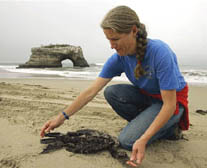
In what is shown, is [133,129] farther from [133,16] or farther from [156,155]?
[133,16]

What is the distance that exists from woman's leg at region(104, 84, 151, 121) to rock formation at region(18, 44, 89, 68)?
26471 mm

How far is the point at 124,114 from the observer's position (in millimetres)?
2307

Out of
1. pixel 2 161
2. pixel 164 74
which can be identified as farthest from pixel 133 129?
pixel 2 161

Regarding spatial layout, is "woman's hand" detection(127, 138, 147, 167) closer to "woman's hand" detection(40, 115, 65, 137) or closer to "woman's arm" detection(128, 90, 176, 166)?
"woman's arm" detection(128, 90, 176, 166)

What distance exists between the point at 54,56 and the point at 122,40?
91.2 ft


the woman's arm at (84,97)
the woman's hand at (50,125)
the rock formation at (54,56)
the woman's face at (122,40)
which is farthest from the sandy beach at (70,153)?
the rock formation at (54,56)

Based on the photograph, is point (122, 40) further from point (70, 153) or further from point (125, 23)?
point (70, 153)

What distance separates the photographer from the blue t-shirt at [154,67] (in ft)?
4.96

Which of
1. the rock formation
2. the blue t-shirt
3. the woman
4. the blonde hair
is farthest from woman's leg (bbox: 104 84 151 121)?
the rock formation

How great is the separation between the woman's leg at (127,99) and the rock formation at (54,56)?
26471 mm

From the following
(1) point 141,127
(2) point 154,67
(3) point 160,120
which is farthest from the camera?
(1) point 141,127

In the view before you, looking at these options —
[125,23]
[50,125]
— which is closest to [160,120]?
[125,23]

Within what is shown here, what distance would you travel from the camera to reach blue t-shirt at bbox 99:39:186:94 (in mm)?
1511

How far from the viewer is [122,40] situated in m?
1.52
